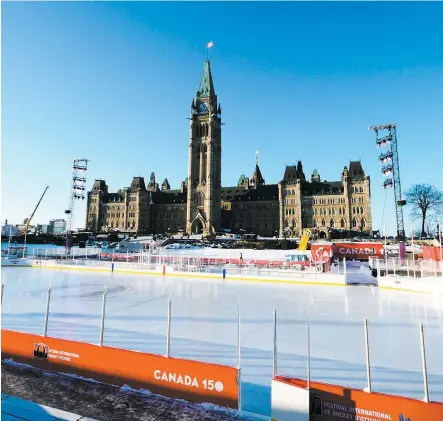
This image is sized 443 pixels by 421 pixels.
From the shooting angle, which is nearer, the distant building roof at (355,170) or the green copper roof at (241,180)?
the distant building roof at (355,170)

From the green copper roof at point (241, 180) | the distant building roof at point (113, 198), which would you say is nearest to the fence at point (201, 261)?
the distant building roof at point (113, 198)

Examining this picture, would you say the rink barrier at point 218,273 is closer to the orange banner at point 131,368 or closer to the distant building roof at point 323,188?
the orange banner at point 131,368

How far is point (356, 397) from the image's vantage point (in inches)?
200

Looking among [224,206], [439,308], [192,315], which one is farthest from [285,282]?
[224,206]

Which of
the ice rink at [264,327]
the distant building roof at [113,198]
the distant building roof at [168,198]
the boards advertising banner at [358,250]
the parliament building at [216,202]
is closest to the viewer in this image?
the ice rink at [264,327]

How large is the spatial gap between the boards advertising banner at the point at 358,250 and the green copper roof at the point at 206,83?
3288 inches

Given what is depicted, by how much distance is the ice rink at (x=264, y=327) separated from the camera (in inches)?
270

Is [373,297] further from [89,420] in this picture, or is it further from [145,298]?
[89,420]

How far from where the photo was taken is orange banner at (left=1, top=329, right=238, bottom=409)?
5938 millimetres

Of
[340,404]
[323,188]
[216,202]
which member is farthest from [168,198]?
[340,404]

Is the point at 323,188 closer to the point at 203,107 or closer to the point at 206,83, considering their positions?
the point at 203,107

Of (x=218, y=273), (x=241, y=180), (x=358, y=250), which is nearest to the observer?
(x=218, y=273)

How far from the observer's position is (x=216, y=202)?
99.0m

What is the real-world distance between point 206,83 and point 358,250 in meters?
89.6
